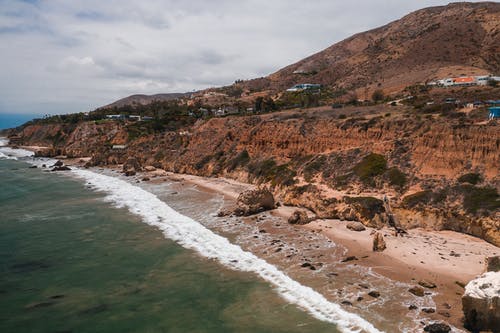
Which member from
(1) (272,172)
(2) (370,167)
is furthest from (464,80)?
(1) (272,172)

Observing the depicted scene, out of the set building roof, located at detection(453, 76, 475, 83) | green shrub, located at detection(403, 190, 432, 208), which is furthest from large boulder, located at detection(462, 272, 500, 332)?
building roof, located at detection(453, 76, 475, 83)

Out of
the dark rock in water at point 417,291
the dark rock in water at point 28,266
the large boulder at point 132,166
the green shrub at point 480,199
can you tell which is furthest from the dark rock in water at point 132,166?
the dark rock in water at point 417,291

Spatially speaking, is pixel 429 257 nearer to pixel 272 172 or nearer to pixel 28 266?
pixel 28 266

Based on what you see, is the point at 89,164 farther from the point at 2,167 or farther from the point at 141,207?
the point at 141,207

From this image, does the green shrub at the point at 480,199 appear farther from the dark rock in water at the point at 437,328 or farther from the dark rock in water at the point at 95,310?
the dark rock in water at the point at 95,310

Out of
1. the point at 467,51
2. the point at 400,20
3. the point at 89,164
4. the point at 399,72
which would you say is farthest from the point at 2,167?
the point at 400,20

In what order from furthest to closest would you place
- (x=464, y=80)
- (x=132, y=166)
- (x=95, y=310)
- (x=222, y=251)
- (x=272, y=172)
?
1. (x=464, y=80)
2. (x=132, y=166)
3. (x=272, y=172)
4. (x=222, y=251)
5. (x=95, y=310)

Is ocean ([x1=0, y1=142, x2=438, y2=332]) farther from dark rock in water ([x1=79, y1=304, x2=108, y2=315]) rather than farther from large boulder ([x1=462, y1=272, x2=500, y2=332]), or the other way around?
large boulder ([x1=462, y1=272, x2=500, y2=332])

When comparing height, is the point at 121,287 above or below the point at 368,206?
below
